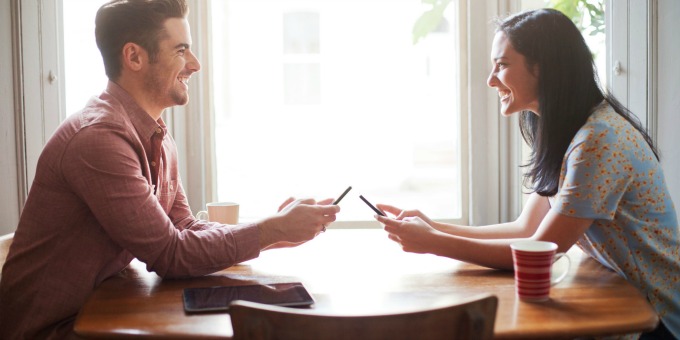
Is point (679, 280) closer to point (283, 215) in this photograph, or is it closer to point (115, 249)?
point (283, 215)

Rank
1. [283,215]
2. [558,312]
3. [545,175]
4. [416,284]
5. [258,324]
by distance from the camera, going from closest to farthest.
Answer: [258,324]
[558,312]
[416,284]
[283,215]
[545,175]

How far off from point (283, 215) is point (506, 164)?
1.25 m

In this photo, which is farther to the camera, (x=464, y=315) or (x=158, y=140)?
(x=158, y=140)

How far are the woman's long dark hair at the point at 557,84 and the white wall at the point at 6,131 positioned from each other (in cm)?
152

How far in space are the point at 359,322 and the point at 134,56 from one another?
0.98 metres

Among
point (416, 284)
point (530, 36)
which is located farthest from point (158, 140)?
point (530, 36)

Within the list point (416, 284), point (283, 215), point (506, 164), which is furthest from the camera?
point (506, 164)

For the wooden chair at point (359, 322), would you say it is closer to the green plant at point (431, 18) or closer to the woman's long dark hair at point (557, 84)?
the woman's long dark hair at point (557, 84)

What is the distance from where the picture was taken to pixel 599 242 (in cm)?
157

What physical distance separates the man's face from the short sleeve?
0.94 meters

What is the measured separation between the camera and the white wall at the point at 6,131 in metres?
2.17

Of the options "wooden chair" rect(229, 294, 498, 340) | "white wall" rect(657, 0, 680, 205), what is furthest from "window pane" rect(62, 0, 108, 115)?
"white wall" rect(657, 0, 680, 205)

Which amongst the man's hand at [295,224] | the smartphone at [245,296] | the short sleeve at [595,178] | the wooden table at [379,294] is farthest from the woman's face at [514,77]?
the smartphone at [245,296]

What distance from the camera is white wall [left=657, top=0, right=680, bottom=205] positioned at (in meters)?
2.14
